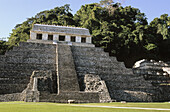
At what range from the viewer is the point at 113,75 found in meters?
16.3

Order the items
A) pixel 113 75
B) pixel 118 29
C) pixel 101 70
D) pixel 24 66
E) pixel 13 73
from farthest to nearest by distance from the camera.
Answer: pixel 118 29 < pixel 101 70 < pixel 113 75 < pixel 24 66 < pixel 13 73

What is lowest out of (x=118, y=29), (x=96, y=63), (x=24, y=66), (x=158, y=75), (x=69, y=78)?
(x=69, y=78)

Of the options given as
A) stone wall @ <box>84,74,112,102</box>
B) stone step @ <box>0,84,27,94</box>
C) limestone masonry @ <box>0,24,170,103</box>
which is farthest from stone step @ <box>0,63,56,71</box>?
stone wall @ <box>84,74,112,102</box>

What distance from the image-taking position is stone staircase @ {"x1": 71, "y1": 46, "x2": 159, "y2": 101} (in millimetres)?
13484

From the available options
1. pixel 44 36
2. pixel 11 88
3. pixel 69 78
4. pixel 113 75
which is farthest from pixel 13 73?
pixel 44 36

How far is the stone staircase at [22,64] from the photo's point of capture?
42.8 ft

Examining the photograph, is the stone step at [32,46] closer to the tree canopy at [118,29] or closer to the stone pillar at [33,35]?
the stone pillar at [33,35]

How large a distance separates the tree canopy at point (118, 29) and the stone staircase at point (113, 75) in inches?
382

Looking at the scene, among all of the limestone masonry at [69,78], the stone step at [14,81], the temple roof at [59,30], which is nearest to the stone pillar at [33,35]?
the limestone masonry at [69,78]

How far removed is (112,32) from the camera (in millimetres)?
30297

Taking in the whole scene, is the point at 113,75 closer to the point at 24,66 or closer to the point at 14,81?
the point at 24,66

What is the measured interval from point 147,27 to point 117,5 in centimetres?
793

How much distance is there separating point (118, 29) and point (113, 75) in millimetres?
17770

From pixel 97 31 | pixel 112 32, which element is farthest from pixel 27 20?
pixel 112 32
